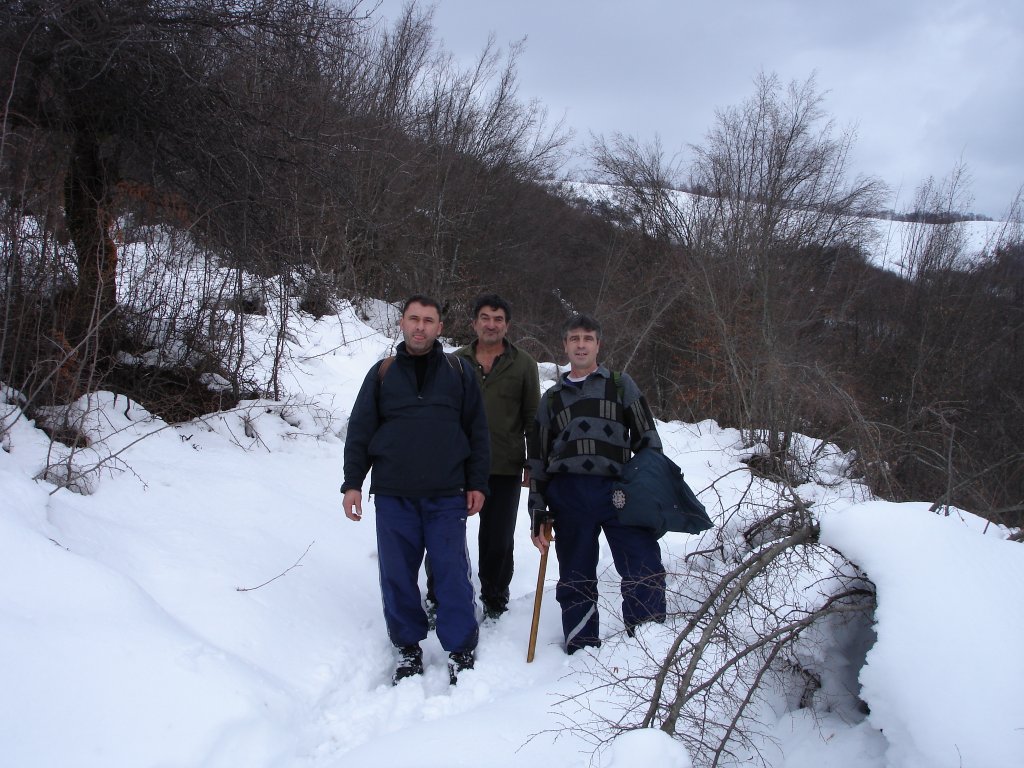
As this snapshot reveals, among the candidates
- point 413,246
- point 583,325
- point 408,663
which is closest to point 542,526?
point 408,663

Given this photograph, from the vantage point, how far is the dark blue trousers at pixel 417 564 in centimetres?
334

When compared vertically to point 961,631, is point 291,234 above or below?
above

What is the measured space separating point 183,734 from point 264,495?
264 cm

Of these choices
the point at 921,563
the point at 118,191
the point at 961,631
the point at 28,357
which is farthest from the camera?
the point at 118,191

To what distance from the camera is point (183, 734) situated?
2.38 meters

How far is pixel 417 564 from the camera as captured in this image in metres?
3.42

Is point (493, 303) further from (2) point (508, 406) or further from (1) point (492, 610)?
(1) point (492, 610)

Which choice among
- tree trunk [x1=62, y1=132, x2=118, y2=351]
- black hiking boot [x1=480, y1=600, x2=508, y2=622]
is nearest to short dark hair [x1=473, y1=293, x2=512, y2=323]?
black hiking boot [x1=480, y1=600, x2=508, y2=622]

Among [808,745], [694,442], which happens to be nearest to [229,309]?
[808,745]

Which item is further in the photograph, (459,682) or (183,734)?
(459,682)

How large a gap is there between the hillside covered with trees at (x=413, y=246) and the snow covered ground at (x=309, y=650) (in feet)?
2.75

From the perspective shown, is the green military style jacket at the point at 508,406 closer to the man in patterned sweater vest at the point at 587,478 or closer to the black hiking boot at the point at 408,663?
the man in patterned sweater vest at the point at 587,478

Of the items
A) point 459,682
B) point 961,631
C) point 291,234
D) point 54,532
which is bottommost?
point 459,682

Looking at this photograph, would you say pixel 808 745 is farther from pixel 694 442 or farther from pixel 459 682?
pixel 694 442
